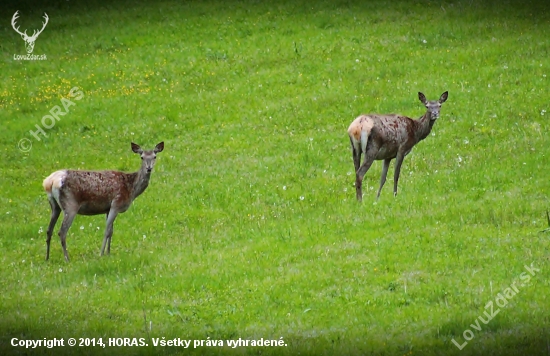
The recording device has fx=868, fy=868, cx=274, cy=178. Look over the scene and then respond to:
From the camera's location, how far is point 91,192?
64.1 ft

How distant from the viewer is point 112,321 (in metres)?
15.1

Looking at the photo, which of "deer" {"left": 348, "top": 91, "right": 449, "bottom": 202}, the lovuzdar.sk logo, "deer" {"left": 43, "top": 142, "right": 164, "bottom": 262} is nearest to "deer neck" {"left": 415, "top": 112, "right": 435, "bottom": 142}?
"deer" {"left": 348, "top": 91, "right": 449, "bottom": 202}

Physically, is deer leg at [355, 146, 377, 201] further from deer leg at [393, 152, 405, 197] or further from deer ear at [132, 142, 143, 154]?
deer ear at [132, 142, 143, 154]

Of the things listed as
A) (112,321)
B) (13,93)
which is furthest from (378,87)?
(112,321)

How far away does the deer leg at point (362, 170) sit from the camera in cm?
2144

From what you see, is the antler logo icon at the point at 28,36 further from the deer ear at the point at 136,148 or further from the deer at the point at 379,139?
the deer at the point at 379,139

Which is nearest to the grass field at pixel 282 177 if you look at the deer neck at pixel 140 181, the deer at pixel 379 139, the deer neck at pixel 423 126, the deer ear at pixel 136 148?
the deer at pixel 379 139

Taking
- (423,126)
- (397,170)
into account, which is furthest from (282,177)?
(423,126)

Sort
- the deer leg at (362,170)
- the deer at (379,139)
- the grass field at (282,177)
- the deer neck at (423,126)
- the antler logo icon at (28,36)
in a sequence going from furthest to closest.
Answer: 1. the antler logo icon at (28,36)
2. the deer neck at (423,126)
3. the deer at (379,139)
4. the deer leg at (362,170)
5. the grass field at (282,177)

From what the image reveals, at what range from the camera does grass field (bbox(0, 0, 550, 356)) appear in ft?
48.9

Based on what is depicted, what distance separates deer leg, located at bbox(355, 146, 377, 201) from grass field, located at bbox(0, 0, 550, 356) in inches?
12.0

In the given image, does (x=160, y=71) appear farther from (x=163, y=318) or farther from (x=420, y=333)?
(x=420, y=333)

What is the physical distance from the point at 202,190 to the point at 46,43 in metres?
19.1

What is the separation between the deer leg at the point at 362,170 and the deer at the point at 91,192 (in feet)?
16.8
